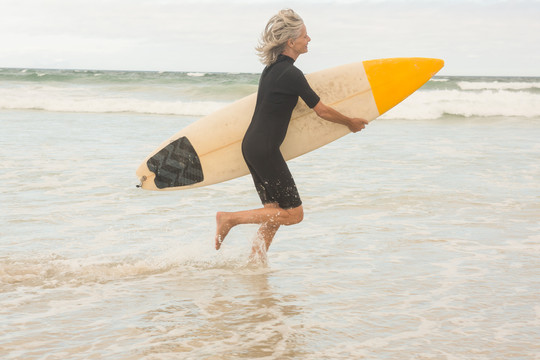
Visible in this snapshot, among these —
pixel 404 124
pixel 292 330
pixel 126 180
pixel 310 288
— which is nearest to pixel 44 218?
pixel 126 180

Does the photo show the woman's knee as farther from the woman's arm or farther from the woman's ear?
the woman's ear

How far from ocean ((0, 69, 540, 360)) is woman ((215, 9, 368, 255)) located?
0.43 m

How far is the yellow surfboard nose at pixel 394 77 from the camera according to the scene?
A: 4.65m

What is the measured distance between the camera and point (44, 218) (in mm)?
5223

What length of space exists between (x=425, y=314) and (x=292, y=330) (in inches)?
29.1

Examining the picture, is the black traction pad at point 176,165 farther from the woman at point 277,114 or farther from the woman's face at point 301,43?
the woman's face at point 301,43

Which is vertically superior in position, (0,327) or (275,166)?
(275,166)

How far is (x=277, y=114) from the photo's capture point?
3.77 meters

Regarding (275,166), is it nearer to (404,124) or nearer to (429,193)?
(429,193)

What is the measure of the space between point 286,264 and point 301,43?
146 centimetres

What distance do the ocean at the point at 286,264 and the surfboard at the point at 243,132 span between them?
1.81 ft

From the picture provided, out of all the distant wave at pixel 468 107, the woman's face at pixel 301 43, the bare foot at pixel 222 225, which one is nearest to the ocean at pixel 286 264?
the bare foot at pixel 222 225

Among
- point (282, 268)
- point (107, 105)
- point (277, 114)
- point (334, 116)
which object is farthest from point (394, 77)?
point (107, 105)

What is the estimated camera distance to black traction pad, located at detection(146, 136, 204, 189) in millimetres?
4520
